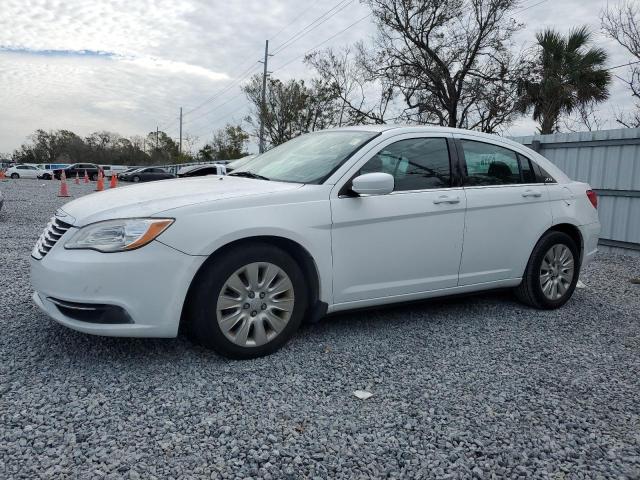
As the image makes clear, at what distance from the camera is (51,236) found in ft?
10.8

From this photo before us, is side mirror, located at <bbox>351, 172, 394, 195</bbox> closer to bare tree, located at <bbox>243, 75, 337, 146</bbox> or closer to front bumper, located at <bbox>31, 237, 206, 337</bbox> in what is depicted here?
front bumper, located at <bbox>31, 237, 206, 337</bbox>

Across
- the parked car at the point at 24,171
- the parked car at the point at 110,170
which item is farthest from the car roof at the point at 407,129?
the parked car at the point at 110,170

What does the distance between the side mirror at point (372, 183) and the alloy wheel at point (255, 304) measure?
0.75 meters

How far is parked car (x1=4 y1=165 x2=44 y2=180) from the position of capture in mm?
43372

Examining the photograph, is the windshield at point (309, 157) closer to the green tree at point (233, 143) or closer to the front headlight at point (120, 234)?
the front headlight at point (120, 234)

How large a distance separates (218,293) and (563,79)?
20806 mm

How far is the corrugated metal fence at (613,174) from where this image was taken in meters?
8.16

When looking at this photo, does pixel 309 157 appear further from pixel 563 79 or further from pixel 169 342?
pixel 563 79

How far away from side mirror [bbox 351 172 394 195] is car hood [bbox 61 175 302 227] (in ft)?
1.33

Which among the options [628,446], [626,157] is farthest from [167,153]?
[628,446]

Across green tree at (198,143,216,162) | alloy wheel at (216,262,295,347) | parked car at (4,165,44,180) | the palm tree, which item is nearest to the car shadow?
alloy wheel at (216,262,295,347)

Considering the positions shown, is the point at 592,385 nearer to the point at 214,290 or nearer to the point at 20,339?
the point at 214,290

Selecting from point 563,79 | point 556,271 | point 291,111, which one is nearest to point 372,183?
point 556,271

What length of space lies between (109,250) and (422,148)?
243 cm
